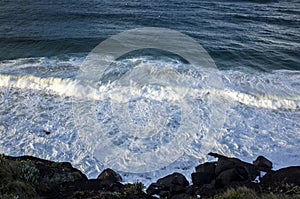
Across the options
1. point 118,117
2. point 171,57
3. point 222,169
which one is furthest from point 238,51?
point 222,169

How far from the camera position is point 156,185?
26.6 ft

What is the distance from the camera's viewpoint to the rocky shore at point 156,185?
21.1ft

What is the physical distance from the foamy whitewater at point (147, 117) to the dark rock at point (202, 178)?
1.74m

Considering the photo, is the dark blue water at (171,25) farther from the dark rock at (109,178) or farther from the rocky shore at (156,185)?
the dark rock at (109,178)

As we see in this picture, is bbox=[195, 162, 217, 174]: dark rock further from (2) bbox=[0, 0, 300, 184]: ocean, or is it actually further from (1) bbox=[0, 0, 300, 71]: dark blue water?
(1) bbox=[0, 0, 300, 71]: dark blue water

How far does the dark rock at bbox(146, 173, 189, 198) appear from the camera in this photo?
299 inches

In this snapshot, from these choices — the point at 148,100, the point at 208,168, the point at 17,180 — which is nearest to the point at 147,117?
the point at 148,100

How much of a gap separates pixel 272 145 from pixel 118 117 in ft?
22.3

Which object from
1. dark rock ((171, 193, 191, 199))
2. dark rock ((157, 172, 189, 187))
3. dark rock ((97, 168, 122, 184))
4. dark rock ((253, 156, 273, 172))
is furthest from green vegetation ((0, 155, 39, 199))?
dark rock ((253, 156, 273, 172))

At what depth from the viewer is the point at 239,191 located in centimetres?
631

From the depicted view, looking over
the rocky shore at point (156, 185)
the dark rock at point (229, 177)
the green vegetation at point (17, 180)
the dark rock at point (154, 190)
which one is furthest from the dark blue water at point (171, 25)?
the green vegetation at point (17, 180)

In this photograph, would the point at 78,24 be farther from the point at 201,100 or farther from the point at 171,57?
the point at 201,100

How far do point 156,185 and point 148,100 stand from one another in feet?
23.2

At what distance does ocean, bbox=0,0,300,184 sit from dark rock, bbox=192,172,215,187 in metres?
1.60
